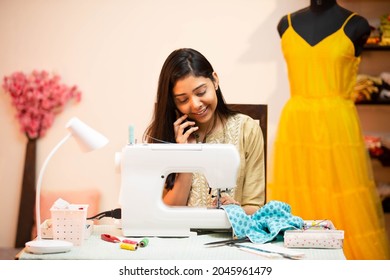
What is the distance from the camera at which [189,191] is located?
223 cm

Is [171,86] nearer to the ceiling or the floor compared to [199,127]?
nearer to the ceiling

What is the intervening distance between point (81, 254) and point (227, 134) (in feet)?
2.34

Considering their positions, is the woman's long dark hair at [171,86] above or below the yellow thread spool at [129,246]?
above

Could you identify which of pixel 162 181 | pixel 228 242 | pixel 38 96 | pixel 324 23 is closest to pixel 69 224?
pixel 162 181

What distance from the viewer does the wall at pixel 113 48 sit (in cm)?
256

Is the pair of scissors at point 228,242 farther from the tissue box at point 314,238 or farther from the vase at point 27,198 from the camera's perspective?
the vase at point 27,198

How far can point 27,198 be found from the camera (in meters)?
2.60

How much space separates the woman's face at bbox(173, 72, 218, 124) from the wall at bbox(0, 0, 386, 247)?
0.29 m

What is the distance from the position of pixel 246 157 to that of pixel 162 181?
1.42ft

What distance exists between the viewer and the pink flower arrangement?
2.57 m

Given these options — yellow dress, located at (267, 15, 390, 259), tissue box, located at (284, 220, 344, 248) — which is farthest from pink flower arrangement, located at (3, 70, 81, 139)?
tissue box, located at (284, 220, 344, 248)

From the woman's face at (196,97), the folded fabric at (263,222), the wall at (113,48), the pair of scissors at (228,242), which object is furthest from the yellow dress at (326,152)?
the pair of scissors at (228,242)

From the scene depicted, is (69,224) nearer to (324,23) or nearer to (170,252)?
(170,252)
